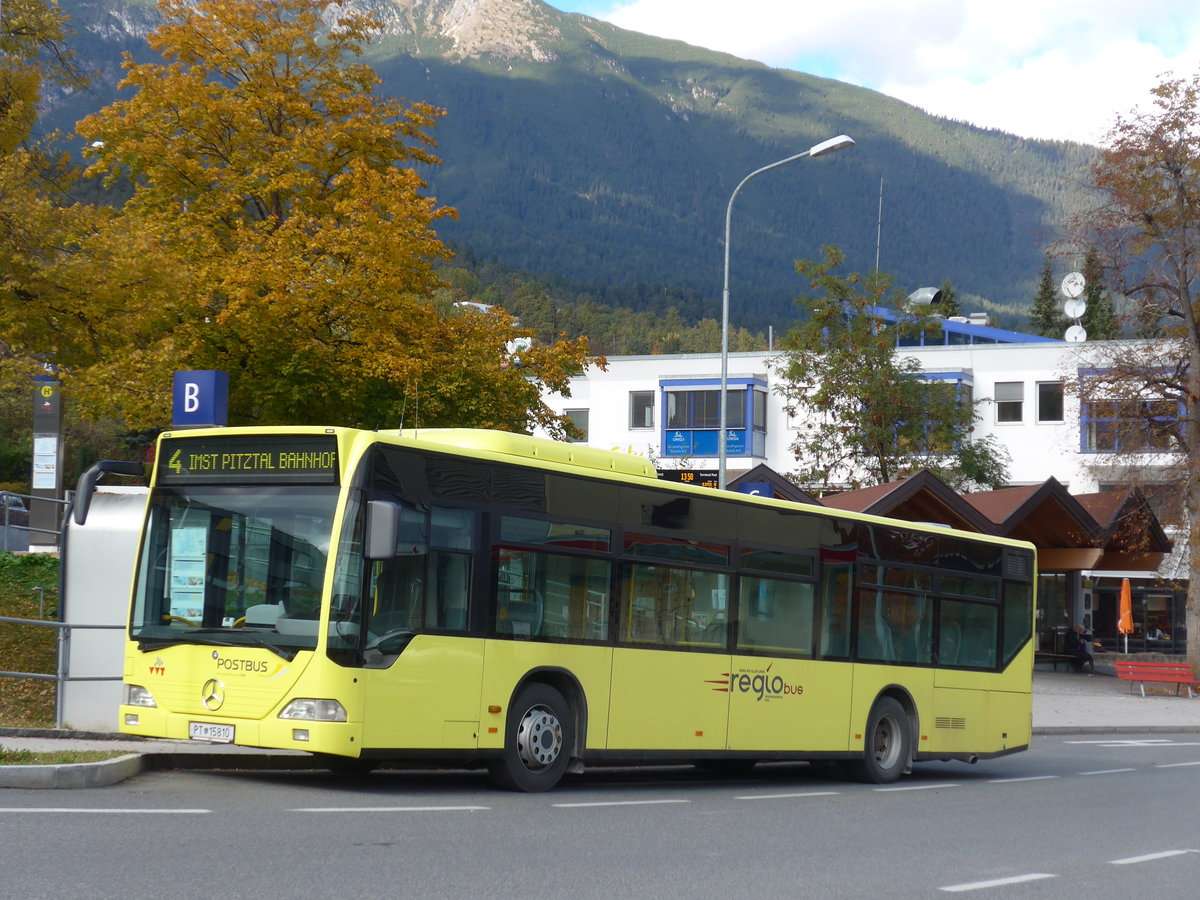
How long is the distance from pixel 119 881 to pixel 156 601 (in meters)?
4.69

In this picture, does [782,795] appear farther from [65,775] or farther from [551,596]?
[65,775]

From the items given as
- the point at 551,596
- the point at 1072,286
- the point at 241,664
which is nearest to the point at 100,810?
the point at 241,664

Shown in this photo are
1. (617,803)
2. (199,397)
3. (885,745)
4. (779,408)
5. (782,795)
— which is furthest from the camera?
(779,408)

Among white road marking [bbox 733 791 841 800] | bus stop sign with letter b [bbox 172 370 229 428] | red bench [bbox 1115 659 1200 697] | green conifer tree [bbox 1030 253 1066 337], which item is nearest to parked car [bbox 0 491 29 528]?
bus stop sign with letter b [bbox 172 370 229 428]

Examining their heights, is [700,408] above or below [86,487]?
above

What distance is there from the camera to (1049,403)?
64.1 metres

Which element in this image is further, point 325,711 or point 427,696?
point 427,696

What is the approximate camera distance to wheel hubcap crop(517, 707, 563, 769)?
12.6 metres

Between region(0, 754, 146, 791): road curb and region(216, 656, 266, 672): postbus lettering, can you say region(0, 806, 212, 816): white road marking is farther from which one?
region(216, 656, 266, 672): postbus lettering

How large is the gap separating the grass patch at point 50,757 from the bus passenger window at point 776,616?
6085 mm

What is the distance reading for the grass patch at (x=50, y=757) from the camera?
1118 cm

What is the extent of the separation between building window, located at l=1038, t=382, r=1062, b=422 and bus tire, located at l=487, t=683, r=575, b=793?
179ft

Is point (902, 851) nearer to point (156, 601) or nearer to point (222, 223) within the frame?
point (156, 601)

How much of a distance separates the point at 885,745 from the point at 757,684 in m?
2.80
